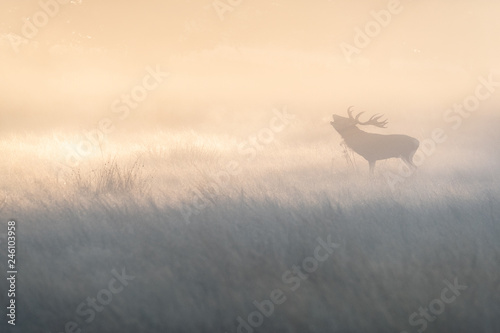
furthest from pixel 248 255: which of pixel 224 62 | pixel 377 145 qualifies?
pixel 224 62

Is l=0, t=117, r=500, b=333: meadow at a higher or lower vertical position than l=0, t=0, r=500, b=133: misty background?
lower

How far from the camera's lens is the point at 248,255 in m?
5.79

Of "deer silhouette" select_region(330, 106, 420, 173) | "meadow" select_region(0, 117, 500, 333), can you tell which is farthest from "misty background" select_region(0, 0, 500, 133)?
"meadow" select_region(0, 117, 500, 333)

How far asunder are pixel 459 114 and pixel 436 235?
16139 mm

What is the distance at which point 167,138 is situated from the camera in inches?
496

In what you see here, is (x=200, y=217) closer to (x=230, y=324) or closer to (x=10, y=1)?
(x=230, y=324)

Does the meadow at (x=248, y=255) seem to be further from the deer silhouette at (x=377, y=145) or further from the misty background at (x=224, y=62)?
the misty background at (x=224, y=62)

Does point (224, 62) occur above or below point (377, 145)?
above

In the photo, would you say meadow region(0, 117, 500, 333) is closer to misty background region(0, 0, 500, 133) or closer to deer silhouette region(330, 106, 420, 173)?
deer silhouette region(330, 106, 420, 173)

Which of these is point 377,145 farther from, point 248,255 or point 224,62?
point 224,62

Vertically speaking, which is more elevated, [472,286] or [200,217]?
[200,217]

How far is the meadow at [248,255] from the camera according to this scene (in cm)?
534

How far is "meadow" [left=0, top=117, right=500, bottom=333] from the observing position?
5340mm

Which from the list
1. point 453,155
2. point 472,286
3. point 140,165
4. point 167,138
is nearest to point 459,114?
point 453,155
